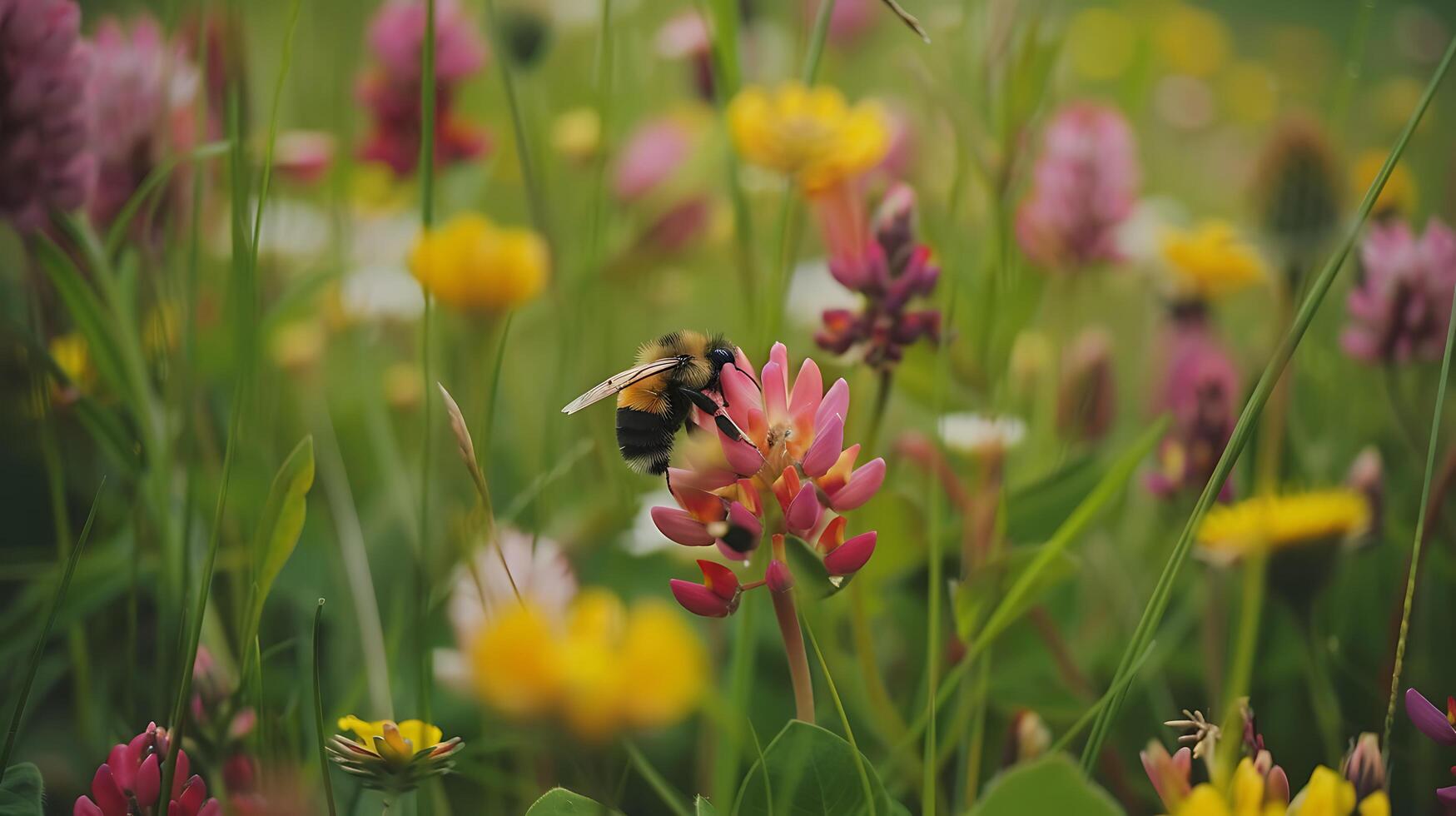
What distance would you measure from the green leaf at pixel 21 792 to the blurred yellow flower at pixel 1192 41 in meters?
2.35

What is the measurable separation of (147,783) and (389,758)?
10cm

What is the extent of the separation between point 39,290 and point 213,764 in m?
0.34

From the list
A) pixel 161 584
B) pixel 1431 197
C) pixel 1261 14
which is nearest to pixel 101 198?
pixel 161 584

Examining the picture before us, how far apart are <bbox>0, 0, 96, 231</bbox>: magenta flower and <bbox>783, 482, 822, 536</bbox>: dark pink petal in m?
0.43

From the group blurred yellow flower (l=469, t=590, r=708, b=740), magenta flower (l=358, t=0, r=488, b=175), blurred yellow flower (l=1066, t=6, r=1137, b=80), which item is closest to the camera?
A: blurred yellow flower (l=469, t=590, r=708, b=740)

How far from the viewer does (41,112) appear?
0.50 metres

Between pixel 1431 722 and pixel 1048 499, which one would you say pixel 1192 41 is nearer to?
pixel 1048 499

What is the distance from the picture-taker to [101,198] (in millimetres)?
697

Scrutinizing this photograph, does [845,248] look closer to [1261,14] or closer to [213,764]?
[213,764]

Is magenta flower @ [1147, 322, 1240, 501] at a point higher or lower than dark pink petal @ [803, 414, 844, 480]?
lower

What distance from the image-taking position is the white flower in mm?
561

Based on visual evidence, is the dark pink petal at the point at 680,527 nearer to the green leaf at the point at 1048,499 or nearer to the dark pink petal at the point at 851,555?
the dark pink petal at the point at 851,555

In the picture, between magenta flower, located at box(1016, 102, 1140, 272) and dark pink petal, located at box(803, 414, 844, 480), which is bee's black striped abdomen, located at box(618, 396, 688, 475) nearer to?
dark pink petal, located at box(803, 414, 844, 480)

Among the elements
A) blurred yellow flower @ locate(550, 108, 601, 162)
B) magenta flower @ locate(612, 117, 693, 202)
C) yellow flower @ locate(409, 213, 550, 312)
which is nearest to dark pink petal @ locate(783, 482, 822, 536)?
Answer: yellow flower @ locate(409, 213, 550, 312)
